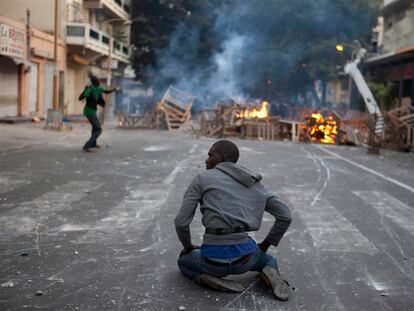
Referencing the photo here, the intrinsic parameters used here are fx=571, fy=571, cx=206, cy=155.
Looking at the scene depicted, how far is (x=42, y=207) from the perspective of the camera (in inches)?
291

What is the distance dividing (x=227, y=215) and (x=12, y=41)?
21236 mm

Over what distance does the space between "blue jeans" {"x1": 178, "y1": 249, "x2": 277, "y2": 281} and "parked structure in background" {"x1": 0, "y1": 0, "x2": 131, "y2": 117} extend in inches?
763

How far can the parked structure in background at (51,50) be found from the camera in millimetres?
24484

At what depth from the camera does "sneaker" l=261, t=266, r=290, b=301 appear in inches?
166

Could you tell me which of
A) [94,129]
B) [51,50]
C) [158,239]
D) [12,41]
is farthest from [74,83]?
[158,239]

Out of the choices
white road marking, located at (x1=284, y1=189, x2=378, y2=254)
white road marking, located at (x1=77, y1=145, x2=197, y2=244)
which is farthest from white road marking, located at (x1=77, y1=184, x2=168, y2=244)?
white road marking, located at (x1=284, y1=189, x2=378, y2=254)

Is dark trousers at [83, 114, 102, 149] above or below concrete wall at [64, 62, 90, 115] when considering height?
below

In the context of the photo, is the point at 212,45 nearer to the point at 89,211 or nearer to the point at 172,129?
the point at 172,129

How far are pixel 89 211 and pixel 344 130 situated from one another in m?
15.8

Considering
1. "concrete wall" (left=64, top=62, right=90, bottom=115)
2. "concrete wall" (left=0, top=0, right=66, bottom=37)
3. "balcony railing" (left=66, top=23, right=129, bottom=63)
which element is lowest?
"concrete wall" (left=64, top=62, right=90, bottom=115)

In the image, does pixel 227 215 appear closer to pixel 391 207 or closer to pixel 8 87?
pixel 391 207

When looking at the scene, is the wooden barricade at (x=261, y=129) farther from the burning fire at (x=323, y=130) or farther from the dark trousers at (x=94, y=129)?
the dark trousers at (x=94, y=129)

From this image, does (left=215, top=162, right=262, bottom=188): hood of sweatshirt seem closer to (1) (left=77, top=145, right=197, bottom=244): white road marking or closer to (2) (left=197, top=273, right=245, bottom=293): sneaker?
(2) (left=197, top=273, right=245, bottom=293): sneaker

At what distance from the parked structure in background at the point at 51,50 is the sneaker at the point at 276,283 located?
19.8 metres
